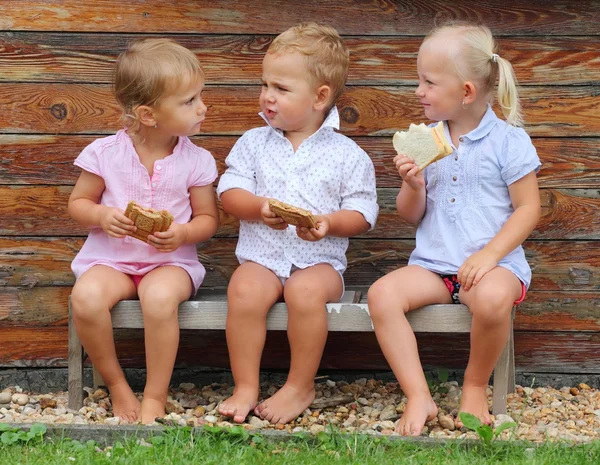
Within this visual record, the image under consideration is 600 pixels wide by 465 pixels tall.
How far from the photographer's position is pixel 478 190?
11.6ft

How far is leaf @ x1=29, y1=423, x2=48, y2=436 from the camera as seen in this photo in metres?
3.05

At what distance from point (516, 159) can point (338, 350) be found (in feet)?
3.78

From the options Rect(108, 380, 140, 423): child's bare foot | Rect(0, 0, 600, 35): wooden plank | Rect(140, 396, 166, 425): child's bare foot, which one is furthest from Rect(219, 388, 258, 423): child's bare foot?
Rect(0, 0, 600, 35): wooden plank

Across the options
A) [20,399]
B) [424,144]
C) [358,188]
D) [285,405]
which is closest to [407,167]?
[424,144]

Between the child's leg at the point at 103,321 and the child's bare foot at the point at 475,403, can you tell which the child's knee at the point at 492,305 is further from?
the child's leg at the point at 103,321

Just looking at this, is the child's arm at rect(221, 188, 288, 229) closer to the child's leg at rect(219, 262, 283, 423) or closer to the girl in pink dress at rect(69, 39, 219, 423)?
the girl in pink dress at rect(69, 39, 219, 423)

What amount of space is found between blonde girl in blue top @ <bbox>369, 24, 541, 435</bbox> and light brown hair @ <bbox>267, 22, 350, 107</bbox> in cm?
31

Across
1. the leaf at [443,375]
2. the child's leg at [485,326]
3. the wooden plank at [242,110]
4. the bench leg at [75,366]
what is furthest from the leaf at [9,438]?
the leaf at [443,375]

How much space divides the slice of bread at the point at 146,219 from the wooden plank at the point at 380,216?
63 centimetres

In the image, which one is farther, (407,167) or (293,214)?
(407,167)

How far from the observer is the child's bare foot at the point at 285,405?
3426mm

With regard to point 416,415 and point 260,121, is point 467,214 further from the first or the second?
point 260,121

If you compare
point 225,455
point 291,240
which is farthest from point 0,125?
point 225,455

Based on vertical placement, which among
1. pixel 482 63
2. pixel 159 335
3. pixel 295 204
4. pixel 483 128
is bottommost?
pixel 159 335
